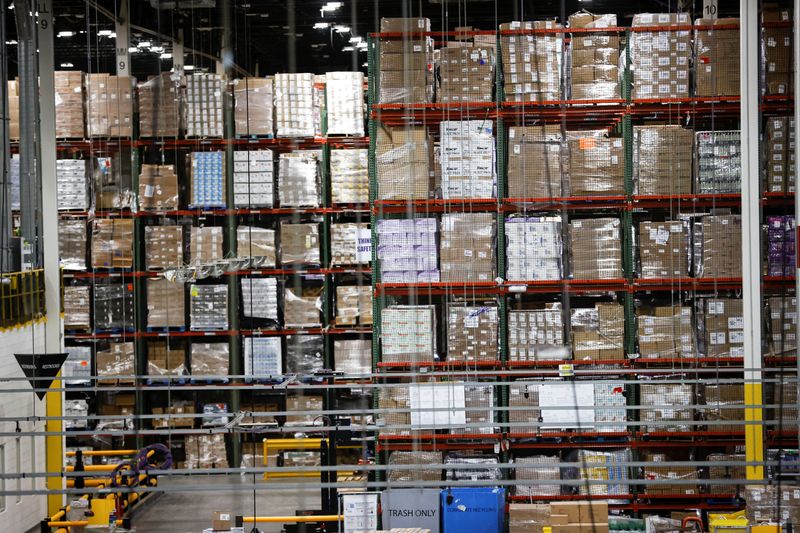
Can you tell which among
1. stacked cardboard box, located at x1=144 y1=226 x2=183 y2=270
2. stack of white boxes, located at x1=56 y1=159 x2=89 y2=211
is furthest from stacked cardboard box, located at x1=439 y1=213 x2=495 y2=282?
stack of white boxes, located at x1=56 y1=159 x2=89 y2=211

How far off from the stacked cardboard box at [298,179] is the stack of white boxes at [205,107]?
35.9 inches

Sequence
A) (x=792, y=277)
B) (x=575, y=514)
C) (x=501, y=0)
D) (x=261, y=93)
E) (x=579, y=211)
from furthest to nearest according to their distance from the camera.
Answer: (x=501, y=0)
(x=261, y=93)
(x=579, y=211)
(x=792, y=277)
(x=575, y=514)

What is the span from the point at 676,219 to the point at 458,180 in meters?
2.23

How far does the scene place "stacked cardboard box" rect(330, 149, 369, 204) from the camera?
11125mm

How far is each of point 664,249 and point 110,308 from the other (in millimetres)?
6585

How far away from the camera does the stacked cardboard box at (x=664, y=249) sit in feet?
30.4

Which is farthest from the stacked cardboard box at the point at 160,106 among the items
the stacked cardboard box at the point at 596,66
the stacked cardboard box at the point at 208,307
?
the stacked cardboard box at the point at 596,66

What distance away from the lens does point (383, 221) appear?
9227mm

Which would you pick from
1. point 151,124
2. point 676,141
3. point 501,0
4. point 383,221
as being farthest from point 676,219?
point 151,124

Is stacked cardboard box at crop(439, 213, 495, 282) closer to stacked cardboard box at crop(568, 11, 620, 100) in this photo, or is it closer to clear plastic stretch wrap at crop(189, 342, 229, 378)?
stacked cardboard box at crop(568, 11, 620, 100)

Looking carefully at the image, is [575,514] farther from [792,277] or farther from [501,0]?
[501,0]

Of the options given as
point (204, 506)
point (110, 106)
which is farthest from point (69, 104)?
point (204, 506)

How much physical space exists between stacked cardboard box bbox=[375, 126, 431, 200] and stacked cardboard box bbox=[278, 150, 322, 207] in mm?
2121

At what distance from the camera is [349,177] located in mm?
11195
